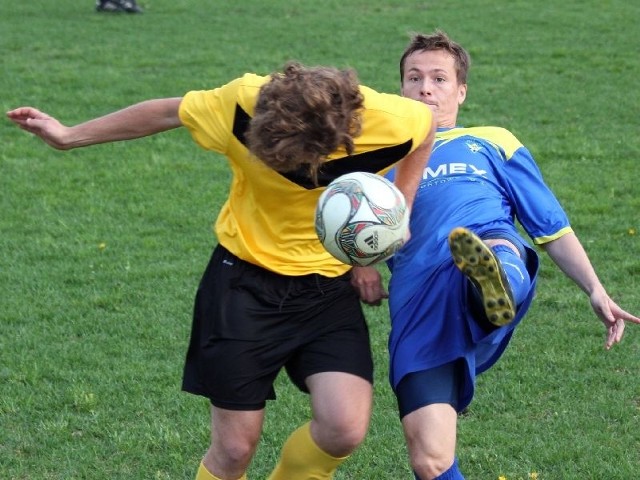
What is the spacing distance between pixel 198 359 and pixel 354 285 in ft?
2.19

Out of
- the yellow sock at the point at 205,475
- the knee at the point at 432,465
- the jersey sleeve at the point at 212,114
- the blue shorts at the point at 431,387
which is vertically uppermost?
the jersey sleeve at the point at 212,114

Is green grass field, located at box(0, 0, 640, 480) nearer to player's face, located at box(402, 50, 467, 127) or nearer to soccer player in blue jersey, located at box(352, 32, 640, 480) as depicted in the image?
soccer player in blue jersey, located at box(352, 32, 640, 480)

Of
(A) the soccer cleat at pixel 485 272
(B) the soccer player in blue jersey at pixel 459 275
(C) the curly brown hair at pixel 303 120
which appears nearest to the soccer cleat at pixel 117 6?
(B) the soccer player in blue jersey at pixel 459 275

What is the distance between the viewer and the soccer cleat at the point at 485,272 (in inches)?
154

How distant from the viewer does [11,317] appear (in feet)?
22.3

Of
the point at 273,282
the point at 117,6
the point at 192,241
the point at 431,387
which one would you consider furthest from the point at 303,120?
the point at 117,6

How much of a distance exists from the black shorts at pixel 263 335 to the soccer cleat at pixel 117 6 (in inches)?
561

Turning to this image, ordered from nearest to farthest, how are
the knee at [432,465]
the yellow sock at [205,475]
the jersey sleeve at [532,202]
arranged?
the knee at [432,465], the yellow sock at [205,475], the jersey sleeve at [532,202]

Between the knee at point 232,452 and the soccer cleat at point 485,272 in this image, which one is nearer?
the soccer cleat at point 485,272

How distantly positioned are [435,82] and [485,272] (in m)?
1.25

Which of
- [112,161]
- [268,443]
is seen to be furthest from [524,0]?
[268,443]

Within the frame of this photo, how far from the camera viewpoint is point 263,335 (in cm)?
428

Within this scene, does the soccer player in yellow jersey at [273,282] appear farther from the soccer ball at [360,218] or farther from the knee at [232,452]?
the soccer ball at [360,218]

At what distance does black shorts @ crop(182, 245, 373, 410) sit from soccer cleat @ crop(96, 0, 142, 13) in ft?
46.7
